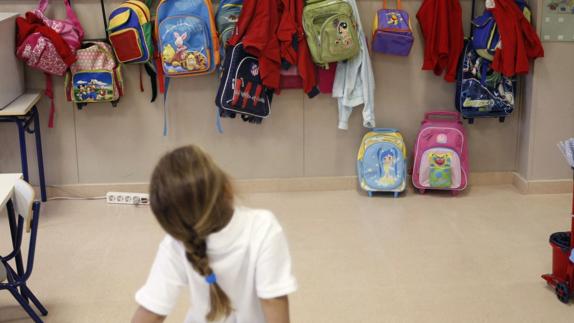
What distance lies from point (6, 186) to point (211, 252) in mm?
1671

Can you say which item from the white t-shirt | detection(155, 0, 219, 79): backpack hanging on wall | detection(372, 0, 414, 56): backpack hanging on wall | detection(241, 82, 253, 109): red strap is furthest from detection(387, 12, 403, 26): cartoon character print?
the white t-shirt

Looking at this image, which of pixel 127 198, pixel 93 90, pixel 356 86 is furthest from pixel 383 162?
pixel 93 90

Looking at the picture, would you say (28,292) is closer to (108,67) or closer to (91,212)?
(91,212)

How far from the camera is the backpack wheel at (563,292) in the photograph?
3.39 metres

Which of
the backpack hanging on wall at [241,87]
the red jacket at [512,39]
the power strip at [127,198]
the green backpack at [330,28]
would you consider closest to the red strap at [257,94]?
the backpack hanging on wall at [241,87]

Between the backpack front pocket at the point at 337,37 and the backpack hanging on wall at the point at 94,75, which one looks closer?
the backpack front pocket at the point at 337,37

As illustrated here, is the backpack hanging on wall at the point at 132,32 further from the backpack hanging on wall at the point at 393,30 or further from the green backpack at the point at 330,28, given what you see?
the backpack hanging on wall at the point at 393,30

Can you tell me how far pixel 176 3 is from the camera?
442 centimetres

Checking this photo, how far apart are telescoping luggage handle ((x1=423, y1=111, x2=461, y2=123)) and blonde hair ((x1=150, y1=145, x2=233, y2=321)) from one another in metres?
3.28

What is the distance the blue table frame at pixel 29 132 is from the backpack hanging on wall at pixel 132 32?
646mm

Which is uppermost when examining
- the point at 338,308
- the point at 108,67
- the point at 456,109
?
the point at 108,67

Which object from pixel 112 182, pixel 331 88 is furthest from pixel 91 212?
pixel 331 88

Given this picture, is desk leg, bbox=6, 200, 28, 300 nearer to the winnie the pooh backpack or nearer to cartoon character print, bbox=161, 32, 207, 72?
cartoon character print, bbox=161, 32, 207, 72

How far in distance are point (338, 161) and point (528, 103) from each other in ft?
4.02
